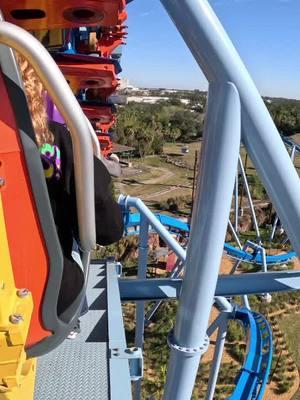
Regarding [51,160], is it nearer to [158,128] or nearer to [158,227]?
[158,227]

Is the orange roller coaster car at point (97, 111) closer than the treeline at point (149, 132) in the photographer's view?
Yes

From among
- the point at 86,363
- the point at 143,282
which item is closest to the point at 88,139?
the point at 86,363

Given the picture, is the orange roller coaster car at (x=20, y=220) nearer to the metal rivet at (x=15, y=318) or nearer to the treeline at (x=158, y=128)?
the metal rivet at (x=15, y=318)

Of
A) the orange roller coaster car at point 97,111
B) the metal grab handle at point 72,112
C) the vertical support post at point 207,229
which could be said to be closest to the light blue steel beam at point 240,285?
the vertical support post at point 207,229

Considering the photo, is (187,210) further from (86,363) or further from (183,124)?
(183,124)

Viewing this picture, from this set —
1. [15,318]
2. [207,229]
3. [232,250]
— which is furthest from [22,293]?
[232,250]

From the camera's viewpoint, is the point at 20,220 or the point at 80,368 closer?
the point at 20,220

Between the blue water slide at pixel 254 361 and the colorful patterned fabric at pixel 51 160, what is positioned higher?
the colorful patterned fabric at pixel 51 160
